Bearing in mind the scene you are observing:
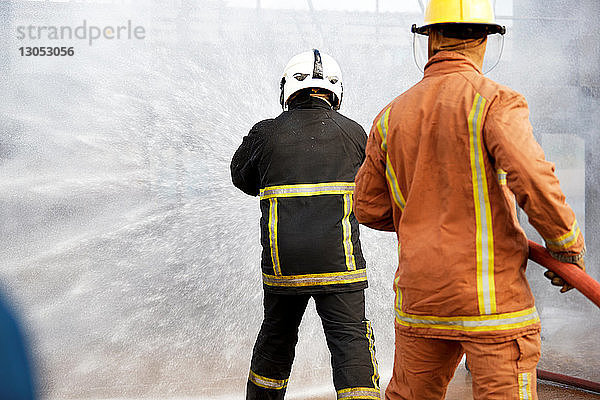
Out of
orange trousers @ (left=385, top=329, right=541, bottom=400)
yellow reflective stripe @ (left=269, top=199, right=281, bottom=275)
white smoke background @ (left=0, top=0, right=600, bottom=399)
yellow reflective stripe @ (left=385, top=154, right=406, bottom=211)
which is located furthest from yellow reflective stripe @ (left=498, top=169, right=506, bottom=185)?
white smoke background @ (left=0, top=0, right=600, bottom=399)

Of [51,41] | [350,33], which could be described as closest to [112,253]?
[51,41]

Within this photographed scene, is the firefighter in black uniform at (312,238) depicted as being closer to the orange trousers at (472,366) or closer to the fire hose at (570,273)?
the orange trousers at (472,366)

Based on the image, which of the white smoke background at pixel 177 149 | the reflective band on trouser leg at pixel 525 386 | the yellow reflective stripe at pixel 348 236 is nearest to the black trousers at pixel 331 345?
the yellow reflective stripe at pixel 348 236

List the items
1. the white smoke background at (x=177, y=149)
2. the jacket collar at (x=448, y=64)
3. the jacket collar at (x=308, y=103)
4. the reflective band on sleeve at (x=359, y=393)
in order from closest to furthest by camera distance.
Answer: the jacket collar at (x=448, y=64) < the reflective band on sleeve at (x=359, y=393) < the jacket collar at (x=308, y=103) < the white smoke background at (x=177, y=149)

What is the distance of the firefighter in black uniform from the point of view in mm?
3053

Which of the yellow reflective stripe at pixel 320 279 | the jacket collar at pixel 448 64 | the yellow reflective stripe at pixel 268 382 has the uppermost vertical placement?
the jacket collar at pixel 448 64

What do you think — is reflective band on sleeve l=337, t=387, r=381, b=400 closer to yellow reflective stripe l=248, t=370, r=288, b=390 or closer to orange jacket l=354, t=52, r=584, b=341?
yellow reflective stripe l=248, t=370, r=288, b=390

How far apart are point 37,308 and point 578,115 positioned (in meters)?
4.16

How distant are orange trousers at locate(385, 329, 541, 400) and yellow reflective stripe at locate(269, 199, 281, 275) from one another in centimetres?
90

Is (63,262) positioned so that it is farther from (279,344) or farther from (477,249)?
(477,249)

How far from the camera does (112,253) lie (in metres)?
5.50

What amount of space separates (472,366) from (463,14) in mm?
1035

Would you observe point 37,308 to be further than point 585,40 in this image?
No

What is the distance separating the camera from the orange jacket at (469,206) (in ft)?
6.50
